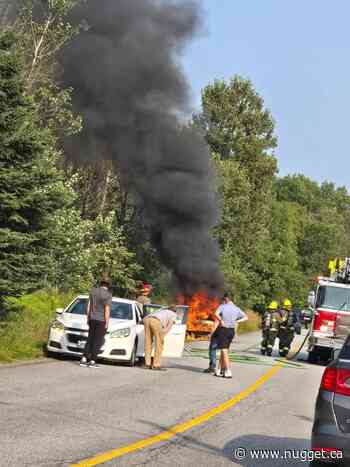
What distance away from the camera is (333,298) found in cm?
2448

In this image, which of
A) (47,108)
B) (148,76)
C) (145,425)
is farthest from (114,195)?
(145,425)

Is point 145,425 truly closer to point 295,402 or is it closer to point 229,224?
point 295,402

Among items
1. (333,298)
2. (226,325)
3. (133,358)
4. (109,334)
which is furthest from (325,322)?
(109,334)

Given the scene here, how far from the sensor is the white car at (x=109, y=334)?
16.9 m

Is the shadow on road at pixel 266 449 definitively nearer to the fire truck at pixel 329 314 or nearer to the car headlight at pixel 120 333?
the car headlight at pixel 120 333

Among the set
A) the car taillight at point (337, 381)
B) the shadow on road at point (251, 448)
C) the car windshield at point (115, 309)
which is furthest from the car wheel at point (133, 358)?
the car taillight at point (337, 381)

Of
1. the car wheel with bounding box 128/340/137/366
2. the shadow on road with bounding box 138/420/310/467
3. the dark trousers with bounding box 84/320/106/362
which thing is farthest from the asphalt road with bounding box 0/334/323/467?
the dark trousers with bounding box 84/320/106/362

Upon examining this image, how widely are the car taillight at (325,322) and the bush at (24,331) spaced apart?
7250 millimetres

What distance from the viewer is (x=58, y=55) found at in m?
30.7

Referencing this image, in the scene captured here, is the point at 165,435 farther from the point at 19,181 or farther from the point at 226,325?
the point at 19,181

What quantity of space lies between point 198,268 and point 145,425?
22177 mm

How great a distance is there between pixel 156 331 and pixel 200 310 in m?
13.3

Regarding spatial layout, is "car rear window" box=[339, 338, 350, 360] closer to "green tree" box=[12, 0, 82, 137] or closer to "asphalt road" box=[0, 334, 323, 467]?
"asphalt road" box=[0, 334, 323, 467]

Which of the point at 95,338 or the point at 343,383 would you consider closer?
the point at 343,383
